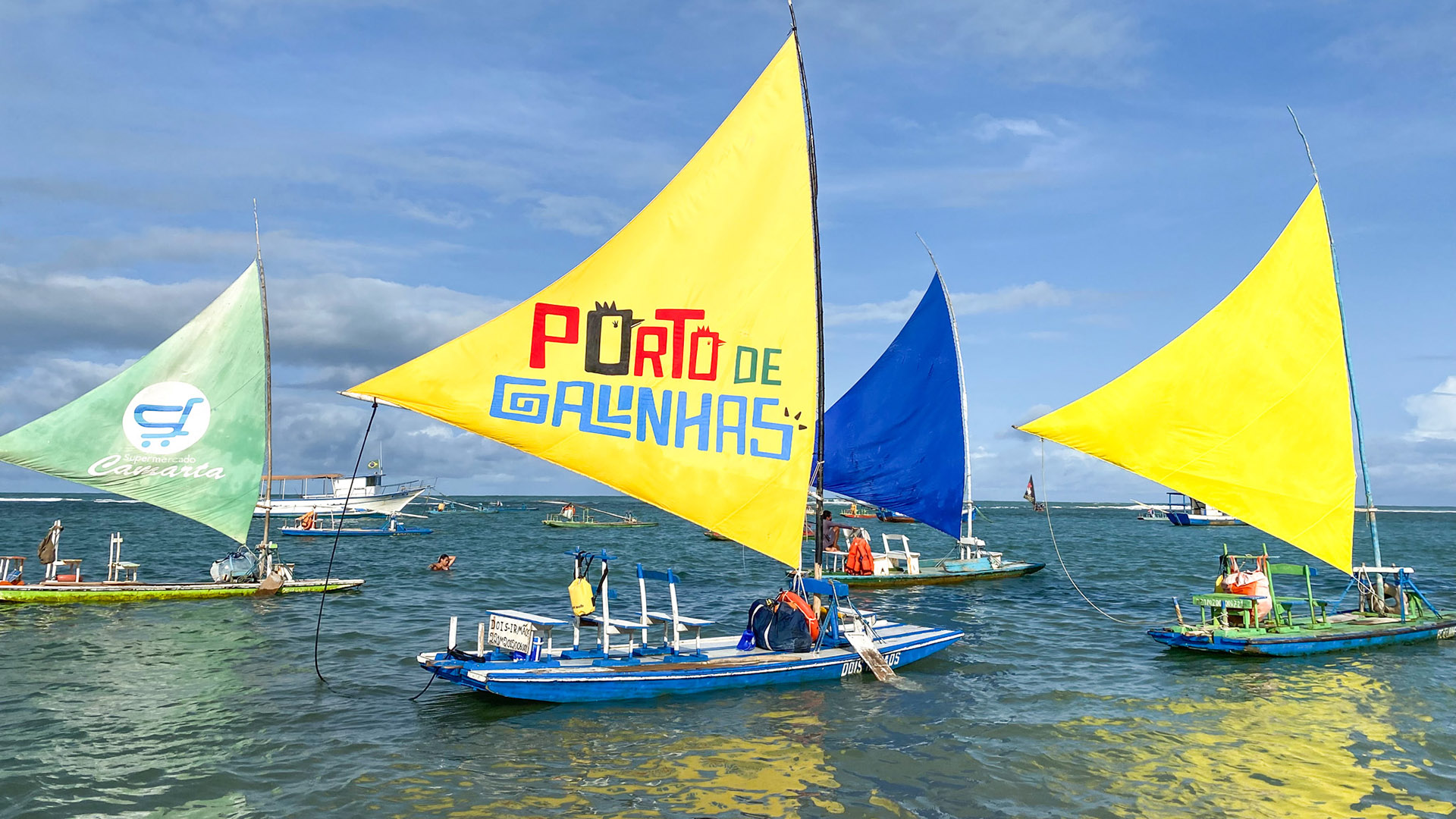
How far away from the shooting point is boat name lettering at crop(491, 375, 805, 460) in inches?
561

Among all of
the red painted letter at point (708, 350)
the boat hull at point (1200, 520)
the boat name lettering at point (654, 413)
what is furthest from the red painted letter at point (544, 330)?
the boat hull at point (1200, 520)

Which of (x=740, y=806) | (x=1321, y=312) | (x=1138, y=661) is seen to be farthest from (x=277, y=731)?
(x=1321, y=312)

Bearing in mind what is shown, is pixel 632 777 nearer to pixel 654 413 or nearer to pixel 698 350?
pixel 654 413

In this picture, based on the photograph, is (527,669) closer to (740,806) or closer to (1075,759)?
(740,806)

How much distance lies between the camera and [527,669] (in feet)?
49.4

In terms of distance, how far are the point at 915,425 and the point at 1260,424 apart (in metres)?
16.0

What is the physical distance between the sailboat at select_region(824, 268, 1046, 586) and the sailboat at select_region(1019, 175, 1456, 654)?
1451 centimetres

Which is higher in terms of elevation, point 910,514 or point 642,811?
point 910,514

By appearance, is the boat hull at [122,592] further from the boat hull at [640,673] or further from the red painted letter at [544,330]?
the red painted letter at [544,330]

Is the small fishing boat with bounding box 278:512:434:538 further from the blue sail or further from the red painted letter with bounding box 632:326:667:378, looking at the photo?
the red painted letter with bounding box 632:326:667:378

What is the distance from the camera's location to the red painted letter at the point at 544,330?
1445 centimetres

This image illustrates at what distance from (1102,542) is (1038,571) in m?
35.9

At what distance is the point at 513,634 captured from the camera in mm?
15695

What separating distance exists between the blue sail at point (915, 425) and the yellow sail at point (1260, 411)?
1552 centimetres
